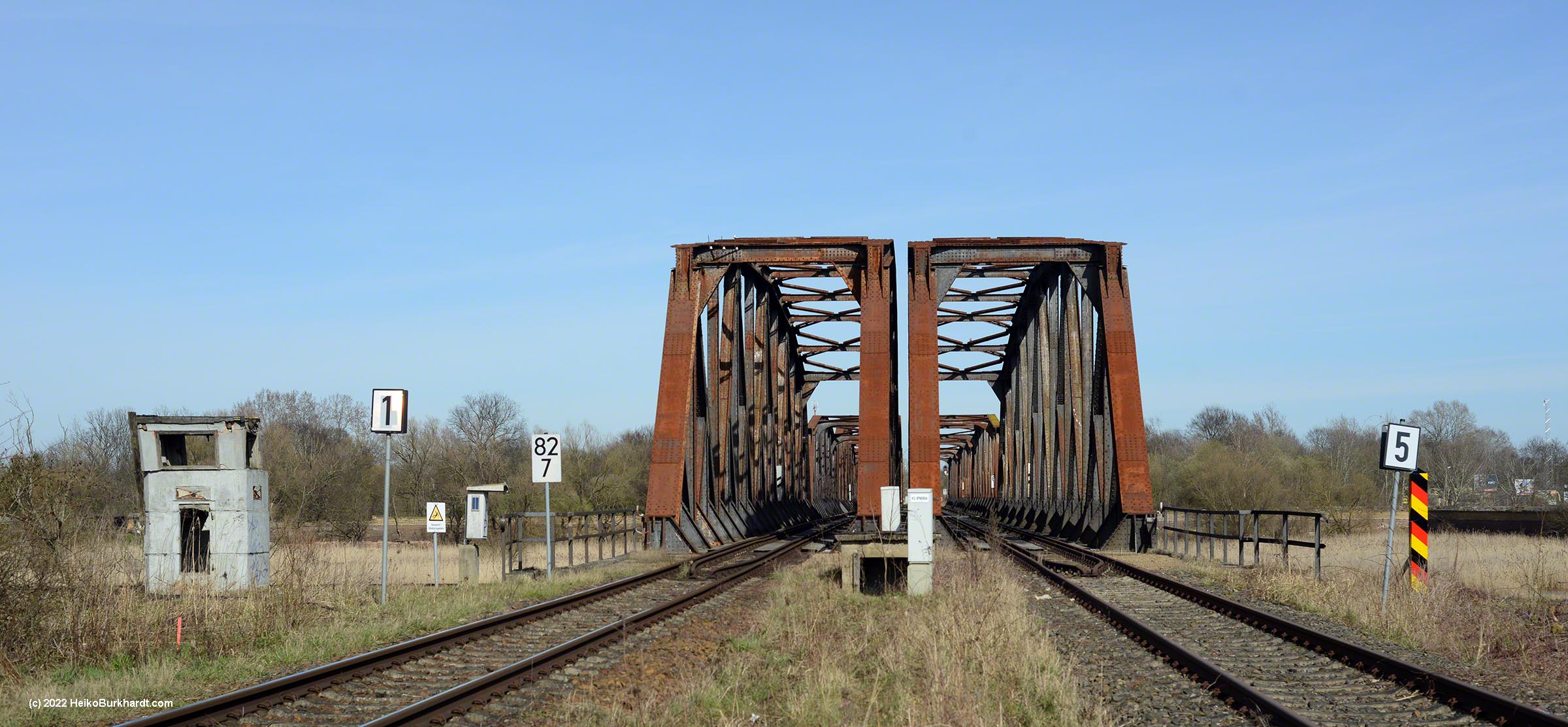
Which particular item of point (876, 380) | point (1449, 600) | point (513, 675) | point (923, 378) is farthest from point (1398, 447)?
point (876, 380)

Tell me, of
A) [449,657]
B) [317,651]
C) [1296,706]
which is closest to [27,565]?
[317,651]

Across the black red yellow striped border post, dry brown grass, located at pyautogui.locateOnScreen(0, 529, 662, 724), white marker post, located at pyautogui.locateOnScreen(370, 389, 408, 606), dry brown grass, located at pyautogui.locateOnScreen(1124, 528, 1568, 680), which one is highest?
white marker post, located at pyautogui.locateOnScreen(370, 389, 408, 606)

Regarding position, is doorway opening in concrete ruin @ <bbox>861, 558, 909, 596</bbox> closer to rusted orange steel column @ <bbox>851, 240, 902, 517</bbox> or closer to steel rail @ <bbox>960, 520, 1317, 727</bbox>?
steel rail @ <bbox>960, 520, 1317, 727</bbox>

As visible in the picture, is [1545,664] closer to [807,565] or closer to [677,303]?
[807,565]

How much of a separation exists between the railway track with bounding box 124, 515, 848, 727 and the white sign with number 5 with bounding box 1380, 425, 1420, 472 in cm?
871

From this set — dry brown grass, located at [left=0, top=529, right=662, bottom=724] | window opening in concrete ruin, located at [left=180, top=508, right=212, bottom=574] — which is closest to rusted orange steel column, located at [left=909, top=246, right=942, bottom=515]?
dry brown grass, located at [left=0, top=529, right=662, bottom=724]

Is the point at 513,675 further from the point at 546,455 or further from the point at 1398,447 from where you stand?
the point at 1398,447

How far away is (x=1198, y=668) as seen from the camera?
9.33 meters

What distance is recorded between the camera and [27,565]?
1014 centimetres

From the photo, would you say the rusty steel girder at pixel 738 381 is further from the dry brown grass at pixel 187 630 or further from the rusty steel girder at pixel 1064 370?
the dry brown grass at pixel 187 630

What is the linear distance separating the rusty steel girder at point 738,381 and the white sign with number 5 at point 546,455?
5198 mm

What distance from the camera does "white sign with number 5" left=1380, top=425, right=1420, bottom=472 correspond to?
44.9 feet

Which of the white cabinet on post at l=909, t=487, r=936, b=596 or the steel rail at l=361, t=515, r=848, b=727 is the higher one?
the white cabinet on post at l=909, t=487, r=936, b=596

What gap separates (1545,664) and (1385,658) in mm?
1844
